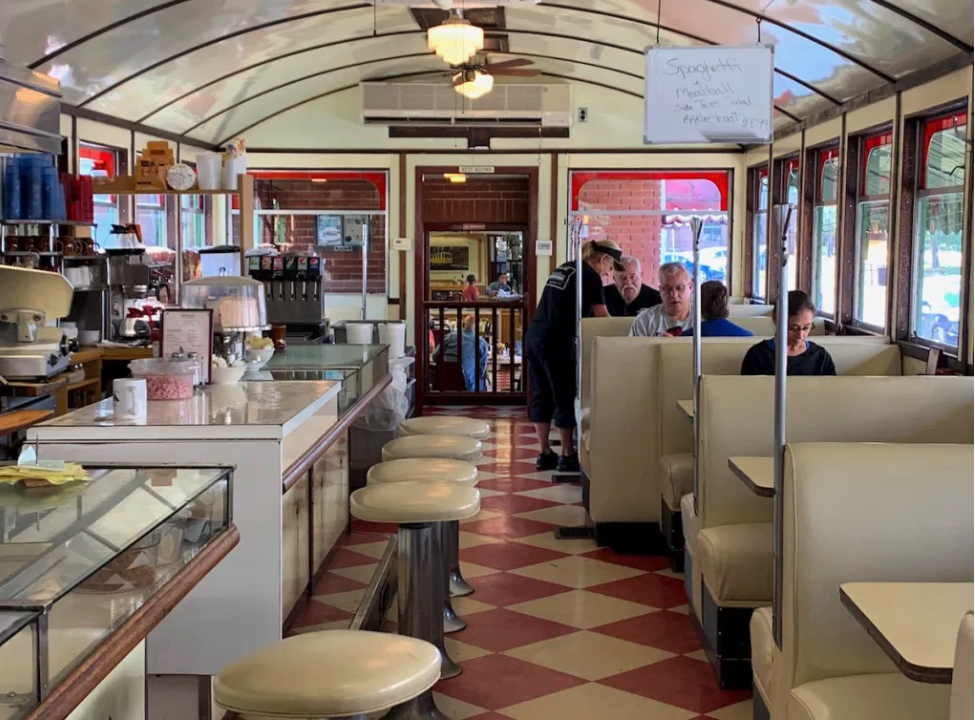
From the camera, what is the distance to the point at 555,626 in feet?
15.6

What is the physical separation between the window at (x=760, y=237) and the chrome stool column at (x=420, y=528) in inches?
287

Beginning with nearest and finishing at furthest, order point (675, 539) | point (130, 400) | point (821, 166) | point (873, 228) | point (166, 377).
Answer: point (130, 400) → point (166, 377) → point (675, 539) → point (873, 228) → point (821, 166)

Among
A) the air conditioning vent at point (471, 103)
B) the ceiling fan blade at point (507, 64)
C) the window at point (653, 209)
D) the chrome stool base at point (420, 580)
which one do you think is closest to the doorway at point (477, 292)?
the window at point (653, 209)

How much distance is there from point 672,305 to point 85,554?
501 cm

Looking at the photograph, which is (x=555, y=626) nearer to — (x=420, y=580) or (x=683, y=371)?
(x=420, y=580)

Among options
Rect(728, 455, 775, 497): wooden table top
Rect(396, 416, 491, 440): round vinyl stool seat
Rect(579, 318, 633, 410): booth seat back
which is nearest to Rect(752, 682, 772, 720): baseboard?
Rect(728, 455, 775, 497): wooden table top

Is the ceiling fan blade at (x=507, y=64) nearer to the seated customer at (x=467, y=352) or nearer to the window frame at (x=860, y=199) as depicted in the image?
the window frame at (x=860, y=199)

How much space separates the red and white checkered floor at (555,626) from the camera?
397 centimetres

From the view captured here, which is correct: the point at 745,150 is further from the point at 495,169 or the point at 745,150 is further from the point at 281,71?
the point at 281,71

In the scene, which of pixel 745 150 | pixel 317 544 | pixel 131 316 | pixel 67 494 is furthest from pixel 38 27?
pixel 745 150

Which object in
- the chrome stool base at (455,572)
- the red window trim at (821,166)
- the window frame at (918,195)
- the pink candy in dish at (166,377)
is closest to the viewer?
the pink candy in dish at (166,377)

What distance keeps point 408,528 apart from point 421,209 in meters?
7.96

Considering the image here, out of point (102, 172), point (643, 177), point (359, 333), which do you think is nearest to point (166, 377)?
point (359, 333)

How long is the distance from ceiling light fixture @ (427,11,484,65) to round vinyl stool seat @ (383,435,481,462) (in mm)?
2800
